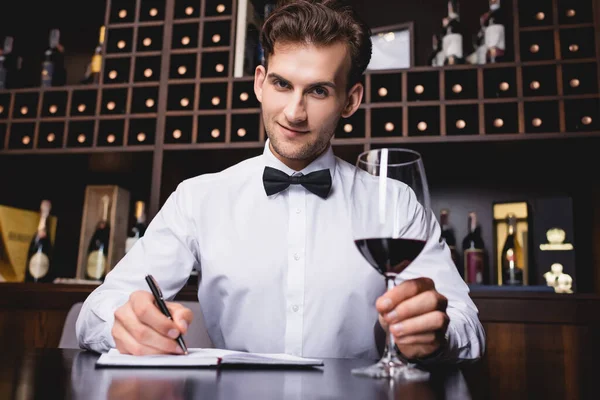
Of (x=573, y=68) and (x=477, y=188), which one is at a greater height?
(x=573, y=68)

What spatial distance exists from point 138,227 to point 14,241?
0.50 meters

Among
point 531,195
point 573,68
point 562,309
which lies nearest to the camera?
point 562,309

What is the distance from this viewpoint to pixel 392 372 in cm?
58

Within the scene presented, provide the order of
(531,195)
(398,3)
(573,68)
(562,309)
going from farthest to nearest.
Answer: (398,3)
(531,195)
(573,68)
(562,309)

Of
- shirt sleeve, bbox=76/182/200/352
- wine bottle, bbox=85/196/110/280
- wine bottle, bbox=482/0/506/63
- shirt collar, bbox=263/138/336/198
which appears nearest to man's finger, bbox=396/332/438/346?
shirt sleeve, bbox=76/182/200/352

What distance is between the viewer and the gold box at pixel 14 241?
216 centimetres

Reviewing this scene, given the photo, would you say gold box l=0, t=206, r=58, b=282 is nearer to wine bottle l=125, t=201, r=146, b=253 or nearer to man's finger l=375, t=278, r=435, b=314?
wine bottle l=125, t=201, r=146, b=253

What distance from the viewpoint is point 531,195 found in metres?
2.03

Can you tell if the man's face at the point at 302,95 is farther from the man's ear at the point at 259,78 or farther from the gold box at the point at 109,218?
the gold box at the point at 109,218

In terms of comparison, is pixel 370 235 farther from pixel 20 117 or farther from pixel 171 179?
pixel 20 117

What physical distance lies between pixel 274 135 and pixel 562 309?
1091 millimetres

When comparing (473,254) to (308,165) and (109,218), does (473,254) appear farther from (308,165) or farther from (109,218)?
(109,218)

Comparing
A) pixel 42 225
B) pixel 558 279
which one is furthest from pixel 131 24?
pixel 558 279

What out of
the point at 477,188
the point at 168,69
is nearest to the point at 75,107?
the point at 168,69
